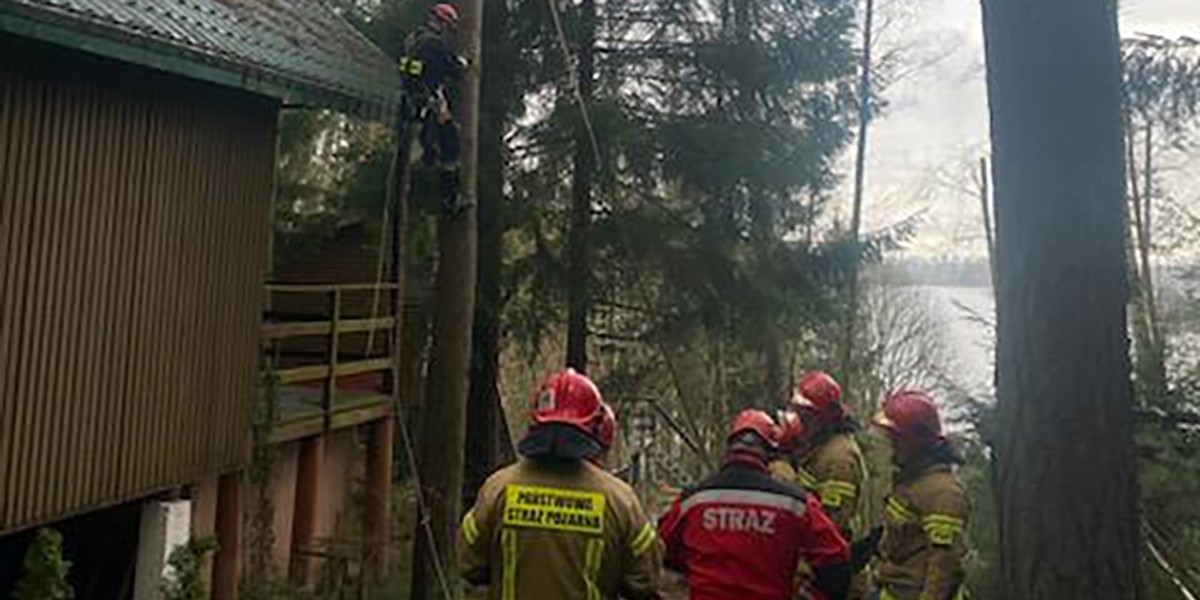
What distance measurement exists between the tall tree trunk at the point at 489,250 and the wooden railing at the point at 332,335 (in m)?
1.64

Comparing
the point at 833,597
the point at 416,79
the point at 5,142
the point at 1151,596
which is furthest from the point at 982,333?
the point at 5,142

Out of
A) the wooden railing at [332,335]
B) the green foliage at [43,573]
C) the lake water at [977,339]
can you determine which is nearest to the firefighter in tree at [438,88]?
the wooden railing at [332,335]

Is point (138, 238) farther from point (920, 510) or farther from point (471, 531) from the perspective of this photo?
point (920, 510)

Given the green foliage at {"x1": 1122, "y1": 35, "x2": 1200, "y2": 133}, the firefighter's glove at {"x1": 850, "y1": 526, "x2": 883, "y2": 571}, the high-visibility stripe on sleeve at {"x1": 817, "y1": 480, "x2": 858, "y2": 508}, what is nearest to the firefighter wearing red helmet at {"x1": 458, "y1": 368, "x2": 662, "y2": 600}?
the firefighter's glove at {"x1": 850, "y1": 526, "x2": 883, "y2": 571}

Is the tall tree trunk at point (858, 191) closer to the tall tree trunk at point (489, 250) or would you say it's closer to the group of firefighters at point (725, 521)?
the tall tree trunk at point (489, 250)

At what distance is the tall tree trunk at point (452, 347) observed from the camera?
288 inches

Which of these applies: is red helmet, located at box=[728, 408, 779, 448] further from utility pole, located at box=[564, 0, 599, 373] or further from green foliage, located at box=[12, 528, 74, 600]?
utility pole, located at box=[564, 0, 599, 373]

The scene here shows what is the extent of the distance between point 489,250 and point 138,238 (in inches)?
282

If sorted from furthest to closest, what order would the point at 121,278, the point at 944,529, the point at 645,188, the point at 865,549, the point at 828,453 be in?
the point at 645,188
the point at 121,278
the point at 828,453
the point at 865,549
the point at 944,529

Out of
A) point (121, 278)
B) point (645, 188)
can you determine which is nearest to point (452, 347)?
point (121, 278)

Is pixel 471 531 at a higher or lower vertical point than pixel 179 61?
lower

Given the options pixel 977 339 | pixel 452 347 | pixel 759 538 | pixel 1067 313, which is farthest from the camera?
pixel 977 339

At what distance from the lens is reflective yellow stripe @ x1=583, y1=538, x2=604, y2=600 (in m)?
3.77

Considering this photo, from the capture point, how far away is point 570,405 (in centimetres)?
385
